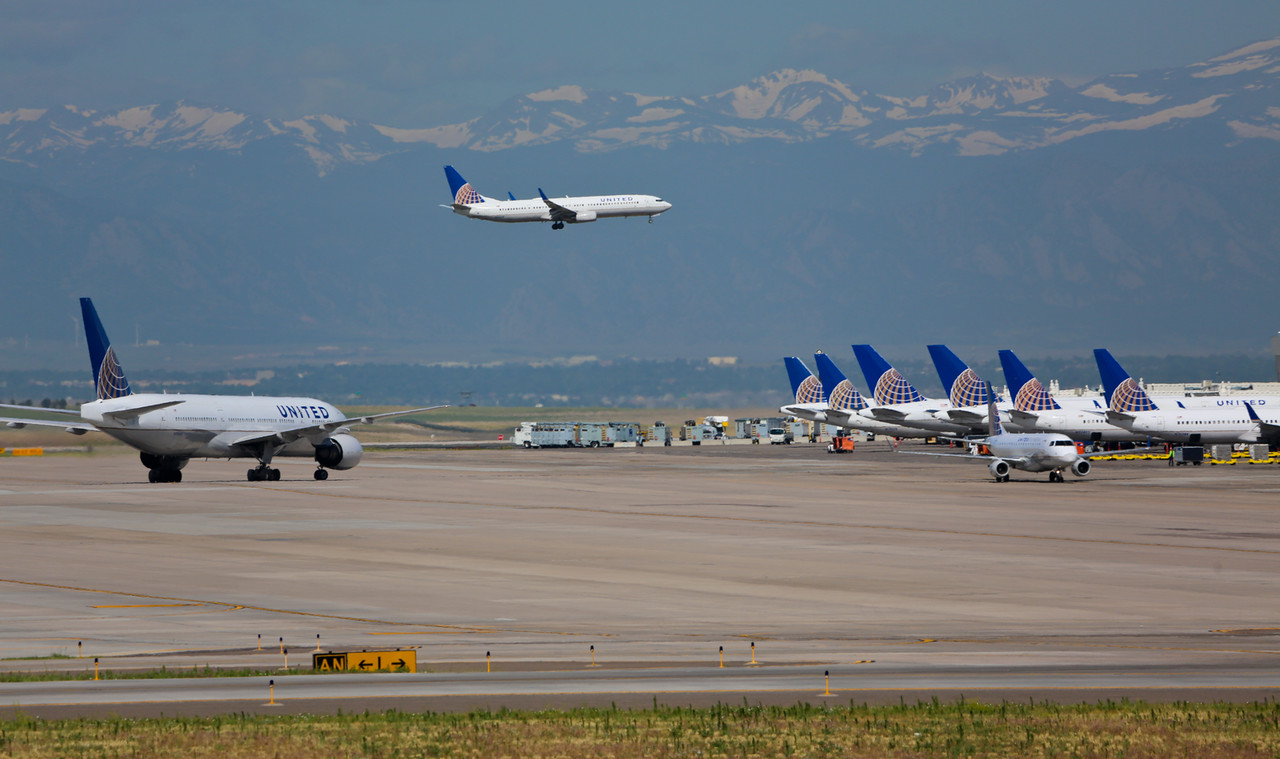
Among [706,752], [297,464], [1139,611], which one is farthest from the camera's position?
[297,464]

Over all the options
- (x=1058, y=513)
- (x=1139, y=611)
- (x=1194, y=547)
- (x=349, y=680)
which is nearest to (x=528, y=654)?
(x=349, y=680)

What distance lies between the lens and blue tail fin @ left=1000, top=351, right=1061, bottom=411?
393 ft

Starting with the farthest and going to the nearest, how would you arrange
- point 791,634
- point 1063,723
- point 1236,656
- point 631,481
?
point 631,481
point 791,634
point 1236,656
point 1063,723

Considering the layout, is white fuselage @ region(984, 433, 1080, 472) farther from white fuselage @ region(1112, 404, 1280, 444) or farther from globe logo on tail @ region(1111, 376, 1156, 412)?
globe logo on tail @ region(1111, 376, 1156, 412)

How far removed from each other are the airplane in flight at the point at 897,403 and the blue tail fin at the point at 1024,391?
16.3 ft

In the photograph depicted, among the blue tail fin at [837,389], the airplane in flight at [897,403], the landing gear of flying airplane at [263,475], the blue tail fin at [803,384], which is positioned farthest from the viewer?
the blue tail fin at [803,384]

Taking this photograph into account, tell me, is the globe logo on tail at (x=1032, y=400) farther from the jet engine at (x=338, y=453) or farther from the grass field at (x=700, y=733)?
the grass field at (x=700, y=733)

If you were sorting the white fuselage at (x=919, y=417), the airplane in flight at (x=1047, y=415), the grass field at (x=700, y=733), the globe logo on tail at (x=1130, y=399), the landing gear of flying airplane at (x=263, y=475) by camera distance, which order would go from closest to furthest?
the grass field at (x=700, y=733) < the landing gear of flying airplane at (x=263, y=475) < the globe logo on tail at (x=1130, y=399) < the airplane in flight at (x=1047, y=415) < the white fuselage at (x=919, y=417)

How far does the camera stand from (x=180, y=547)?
48.3 meters

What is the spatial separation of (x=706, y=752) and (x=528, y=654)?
9360mm

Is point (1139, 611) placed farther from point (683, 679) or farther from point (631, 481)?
point (631, 481)

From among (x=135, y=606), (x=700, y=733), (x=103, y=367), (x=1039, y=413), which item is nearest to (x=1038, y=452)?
(x=1039, y=413)

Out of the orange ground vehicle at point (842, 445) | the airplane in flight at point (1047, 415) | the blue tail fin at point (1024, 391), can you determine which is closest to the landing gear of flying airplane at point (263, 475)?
the airplane in flight at point (1047, 415)

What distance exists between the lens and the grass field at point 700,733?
59.3 feet
